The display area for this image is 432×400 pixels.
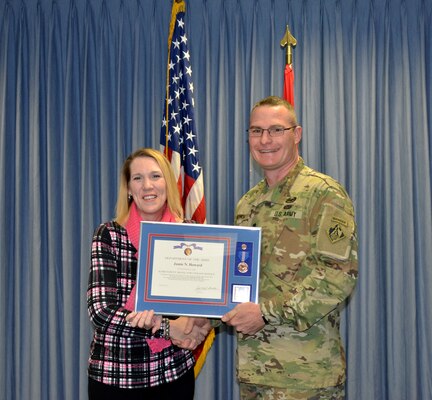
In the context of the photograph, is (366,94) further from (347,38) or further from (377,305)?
(377,305)

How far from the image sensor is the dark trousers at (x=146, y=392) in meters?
2.11

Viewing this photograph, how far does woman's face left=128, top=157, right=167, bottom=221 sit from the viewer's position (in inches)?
89.0

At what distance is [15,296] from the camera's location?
393 cm

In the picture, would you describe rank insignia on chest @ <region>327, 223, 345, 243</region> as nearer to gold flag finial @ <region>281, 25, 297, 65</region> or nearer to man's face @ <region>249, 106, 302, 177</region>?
man's face @ <region>249, 106, 302, 177</region>

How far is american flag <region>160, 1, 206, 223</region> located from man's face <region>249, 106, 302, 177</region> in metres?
1.14

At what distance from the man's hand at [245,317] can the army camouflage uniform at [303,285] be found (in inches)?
1.5

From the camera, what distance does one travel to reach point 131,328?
209 cm

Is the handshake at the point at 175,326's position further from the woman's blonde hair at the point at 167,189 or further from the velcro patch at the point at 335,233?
the velcro patch at the point at 335,233

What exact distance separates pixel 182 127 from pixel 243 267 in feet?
5.38

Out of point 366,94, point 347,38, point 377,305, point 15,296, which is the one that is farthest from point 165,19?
point 377,305

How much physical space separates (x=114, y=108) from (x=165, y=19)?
0.79 metres

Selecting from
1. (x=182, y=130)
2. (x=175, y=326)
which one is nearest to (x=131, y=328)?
(x=175, y=326)

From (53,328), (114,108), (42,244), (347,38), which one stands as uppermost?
(347,38)

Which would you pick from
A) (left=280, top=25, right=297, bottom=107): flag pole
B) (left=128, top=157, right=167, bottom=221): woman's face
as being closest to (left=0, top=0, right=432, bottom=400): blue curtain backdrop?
(left=280, top=25, right=297, bottom=107): flag pole
